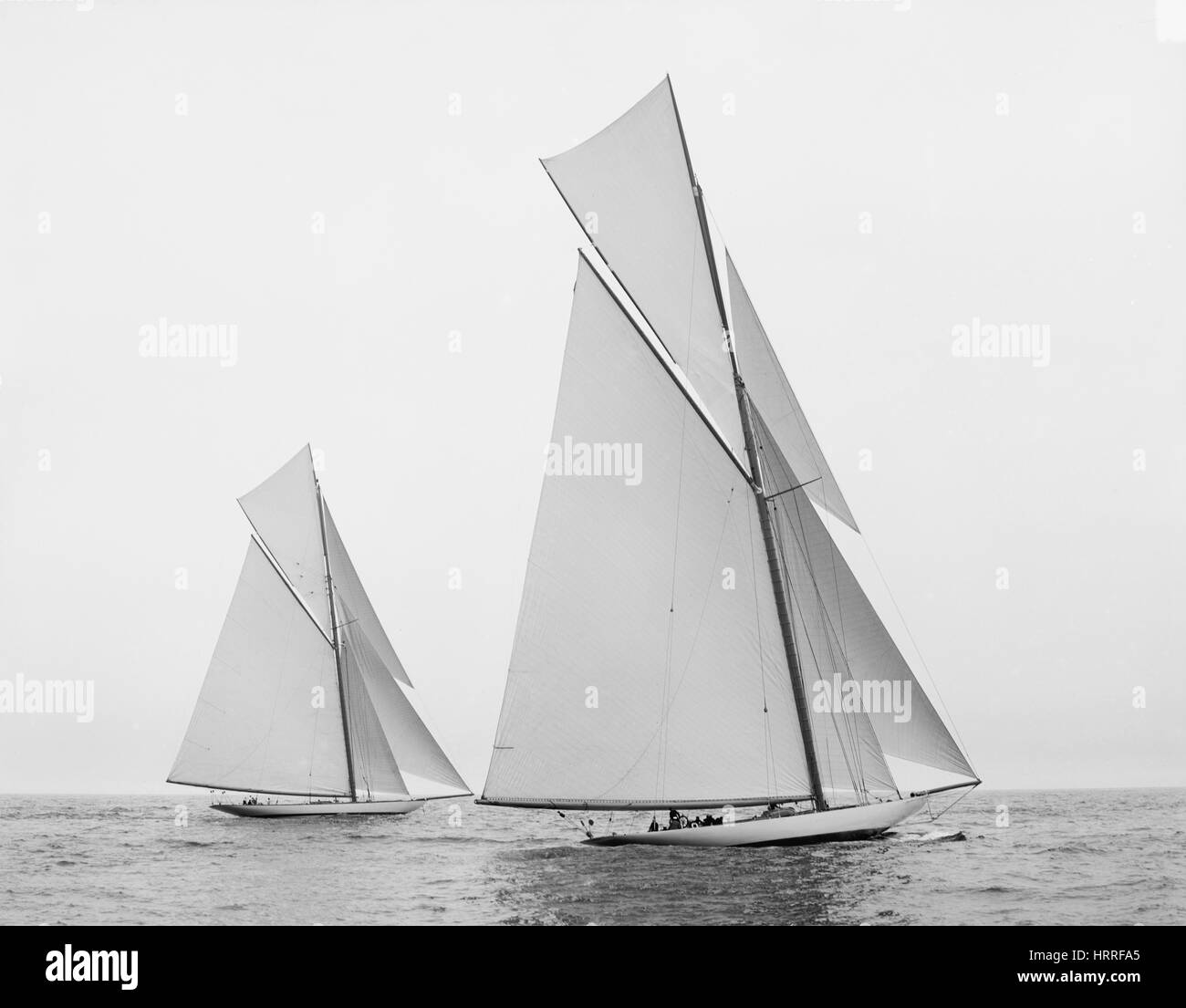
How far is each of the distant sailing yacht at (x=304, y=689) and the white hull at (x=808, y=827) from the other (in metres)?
32.2

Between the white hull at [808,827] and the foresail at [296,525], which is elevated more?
the foresail at [296,525]

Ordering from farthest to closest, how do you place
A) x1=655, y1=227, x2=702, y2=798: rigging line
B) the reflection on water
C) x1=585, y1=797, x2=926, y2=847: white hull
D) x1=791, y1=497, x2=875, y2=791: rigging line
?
x1=655, y1=227, x2=702, y2=798: rigging line → x1=791, y1=497, x2=875, y2=791: rigging line → x1=585, y1=797, x2=926, y2=847: white hull → the reflection on water

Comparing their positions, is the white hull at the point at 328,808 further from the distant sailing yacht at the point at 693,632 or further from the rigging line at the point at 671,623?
the rigging line at the point at 671,623

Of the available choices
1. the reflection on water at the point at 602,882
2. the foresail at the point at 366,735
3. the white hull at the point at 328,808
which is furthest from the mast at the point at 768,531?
the white hull at the point at 328,808

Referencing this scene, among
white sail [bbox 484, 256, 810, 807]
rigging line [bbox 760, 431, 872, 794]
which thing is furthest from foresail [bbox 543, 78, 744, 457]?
rigging line [bbox 760, 431, 872, 794]

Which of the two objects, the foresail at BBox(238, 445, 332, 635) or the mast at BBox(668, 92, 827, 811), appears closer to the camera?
the mast at BBox(668, 92, 827, 811)

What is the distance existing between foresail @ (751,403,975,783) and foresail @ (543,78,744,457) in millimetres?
4086

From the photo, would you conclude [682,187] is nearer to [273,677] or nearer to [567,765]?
[567,765]

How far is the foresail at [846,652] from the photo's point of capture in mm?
31953

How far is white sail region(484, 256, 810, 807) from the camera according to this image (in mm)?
32750

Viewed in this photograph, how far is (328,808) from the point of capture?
66.9 metres

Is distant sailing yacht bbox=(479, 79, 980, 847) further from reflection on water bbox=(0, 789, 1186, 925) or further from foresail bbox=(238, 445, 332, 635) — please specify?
foresail bbox=(238, 445, 332, 635)
